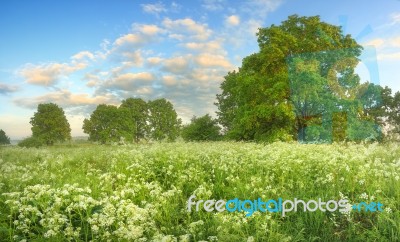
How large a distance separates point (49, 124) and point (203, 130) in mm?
22090

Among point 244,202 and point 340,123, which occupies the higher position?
point 340,123

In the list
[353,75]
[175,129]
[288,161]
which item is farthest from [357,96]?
[175,129]

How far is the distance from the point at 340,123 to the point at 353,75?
3860 mm

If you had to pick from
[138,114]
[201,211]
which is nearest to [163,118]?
[138,114]

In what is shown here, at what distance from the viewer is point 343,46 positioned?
27.3 m

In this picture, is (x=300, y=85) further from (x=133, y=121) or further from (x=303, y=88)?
(x=133, y=121)

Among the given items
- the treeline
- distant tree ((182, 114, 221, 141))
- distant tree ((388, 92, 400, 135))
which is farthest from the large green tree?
distant tree ((388, 92, 400, 135))

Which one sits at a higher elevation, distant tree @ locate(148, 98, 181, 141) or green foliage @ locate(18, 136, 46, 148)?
distant tree @ locate(148, 98, 181, 141)

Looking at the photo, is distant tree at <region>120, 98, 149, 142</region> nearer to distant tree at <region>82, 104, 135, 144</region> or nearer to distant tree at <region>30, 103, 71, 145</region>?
distant tree at <region>82, 104, 135, 144</region>

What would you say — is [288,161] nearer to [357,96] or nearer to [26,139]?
[357,96]

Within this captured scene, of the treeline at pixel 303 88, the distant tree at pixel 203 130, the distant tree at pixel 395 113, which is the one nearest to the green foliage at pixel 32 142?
the distant tree at pixel 203 130

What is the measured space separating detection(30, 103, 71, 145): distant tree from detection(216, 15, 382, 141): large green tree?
29.8 metres

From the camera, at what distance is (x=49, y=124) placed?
46.6 meters

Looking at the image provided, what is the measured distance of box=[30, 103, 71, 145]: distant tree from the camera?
150ft
